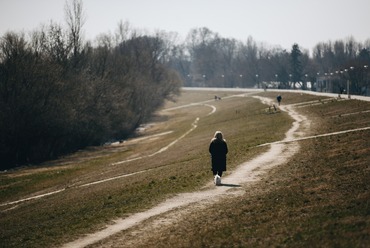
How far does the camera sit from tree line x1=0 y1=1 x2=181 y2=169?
153ft

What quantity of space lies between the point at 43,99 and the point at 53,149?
6599mm

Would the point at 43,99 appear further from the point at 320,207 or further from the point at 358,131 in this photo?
the point at 320,207

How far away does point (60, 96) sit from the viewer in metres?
50.5

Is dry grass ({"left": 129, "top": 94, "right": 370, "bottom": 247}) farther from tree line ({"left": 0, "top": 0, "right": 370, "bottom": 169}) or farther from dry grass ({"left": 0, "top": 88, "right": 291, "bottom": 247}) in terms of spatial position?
tree line ({"left": 0, "top": 0, "right": 370, "bottom": 169})

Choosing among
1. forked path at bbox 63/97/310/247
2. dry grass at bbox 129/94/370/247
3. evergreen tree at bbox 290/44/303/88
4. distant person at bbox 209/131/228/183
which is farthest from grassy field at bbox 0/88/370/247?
evergreen tree at bbox 290/44/303/88

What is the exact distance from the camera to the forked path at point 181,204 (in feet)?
44.0

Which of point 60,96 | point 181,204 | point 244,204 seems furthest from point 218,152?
point 60,96

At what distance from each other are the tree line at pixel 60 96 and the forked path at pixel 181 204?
30.9 meters

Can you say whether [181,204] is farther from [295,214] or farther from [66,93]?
[66,93]

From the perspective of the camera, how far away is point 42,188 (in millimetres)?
31281

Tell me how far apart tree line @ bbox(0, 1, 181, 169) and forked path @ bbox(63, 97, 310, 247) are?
3093cm

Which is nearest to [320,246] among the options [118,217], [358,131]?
[118,217]

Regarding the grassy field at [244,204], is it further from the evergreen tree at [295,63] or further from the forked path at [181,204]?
the evergreen tree at [295,63]

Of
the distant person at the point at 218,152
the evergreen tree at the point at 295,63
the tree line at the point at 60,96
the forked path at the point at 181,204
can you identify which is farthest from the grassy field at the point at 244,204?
the evergreen tree at the point at 295,63
